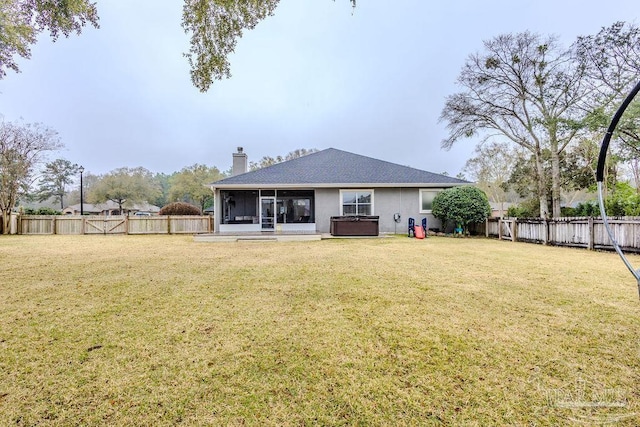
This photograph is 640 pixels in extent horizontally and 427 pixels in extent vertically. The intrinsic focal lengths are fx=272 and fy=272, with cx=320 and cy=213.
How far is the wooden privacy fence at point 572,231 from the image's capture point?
7.97m

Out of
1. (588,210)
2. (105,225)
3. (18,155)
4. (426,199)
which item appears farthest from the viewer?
(18,155)

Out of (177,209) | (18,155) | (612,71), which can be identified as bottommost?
(177,209)

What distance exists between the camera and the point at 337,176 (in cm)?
1448

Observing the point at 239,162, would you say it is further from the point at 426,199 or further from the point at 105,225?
the point at 426,199

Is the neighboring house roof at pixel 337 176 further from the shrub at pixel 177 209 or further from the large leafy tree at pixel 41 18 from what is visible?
the shrub at pixel 177 209

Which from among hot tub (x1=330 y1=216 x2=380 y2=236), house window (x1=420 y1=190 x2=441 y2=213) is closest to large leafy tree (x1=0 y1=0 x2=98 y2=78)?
hot tub (x1=330 y1=216 x2=380 y2=236)

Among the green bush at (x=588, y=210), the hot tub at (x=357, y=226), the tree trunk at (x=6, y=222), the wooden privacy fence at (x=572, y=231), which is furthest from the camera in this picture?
the tree trunk at (x=6, y=222)

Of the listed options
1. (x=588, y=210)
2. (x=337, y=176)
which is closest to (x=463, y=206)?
(x=337, y=176)

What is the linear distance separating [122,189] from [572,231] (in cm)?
4034

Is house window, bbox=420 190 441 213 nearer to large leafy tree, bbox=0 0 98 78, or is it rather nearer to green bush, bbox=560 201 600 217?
green bush, bbox=560 201 600 217

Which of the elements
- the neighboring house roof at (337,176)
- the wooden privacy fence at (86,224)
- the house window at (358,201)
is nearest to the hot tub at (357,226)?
the house window at (358,201)

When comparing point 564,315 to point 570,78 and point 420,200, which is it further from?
point 570,78

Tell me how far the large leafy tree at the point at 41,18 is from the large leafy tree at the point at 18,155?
13464 millimetres

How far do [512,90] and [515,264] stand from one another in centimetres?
1419
